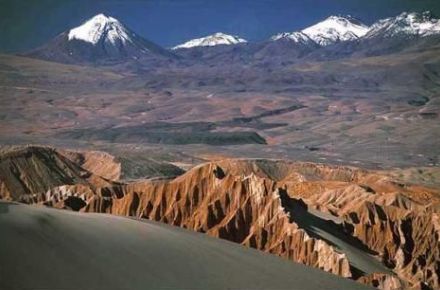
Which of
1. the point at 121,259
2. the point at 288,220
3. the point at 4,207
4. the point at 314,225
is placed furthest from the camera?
the point at 314,225

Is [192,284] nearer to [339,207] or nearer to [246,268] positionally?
[246,268]

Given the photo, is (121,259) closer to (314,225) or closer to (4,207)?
(4,207)

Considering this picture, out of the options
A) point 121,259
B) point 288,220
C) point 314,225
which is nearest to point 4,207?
point 121,259

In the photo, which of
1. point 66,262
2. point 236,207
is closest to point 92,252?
point 66,262

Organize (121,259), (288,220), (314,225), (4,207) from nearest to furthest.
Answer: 1. (121,259)
2. (4,207)
3. (288,220)
4. (314,225)

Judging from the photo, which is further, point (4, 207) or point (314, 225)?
point (314, 225)

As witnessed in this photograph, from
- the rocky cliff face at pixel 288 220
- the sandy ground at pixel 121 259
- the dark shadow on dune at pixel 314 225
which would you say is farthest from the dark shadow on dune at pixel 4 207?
the dark shadow on dune at pixel 314 225

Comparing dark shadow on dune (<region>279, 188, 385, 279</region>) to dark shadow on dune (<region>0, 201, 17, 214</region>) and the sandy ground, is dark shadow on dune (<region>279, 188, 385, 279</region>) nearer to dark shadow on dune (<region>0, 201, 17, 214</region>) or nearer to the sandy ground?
the sandy ground
